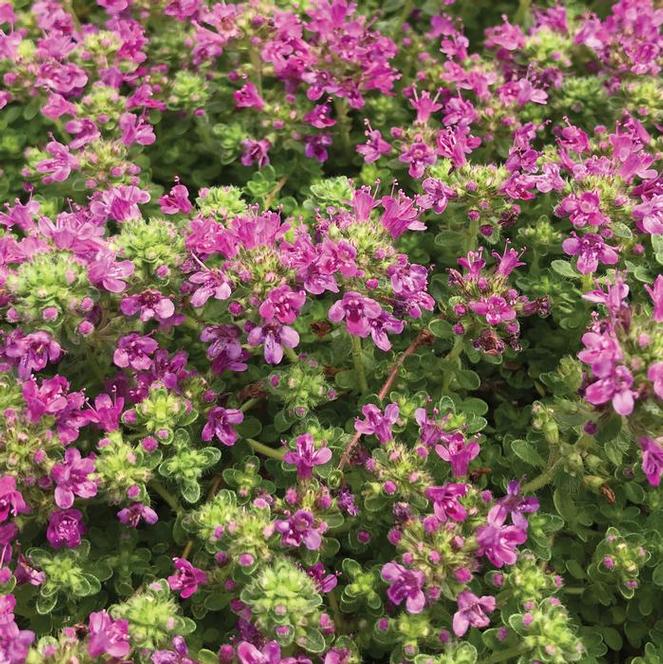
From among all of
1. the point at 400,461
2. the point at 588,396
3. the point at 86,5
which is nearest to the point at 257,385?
the point at 400,461

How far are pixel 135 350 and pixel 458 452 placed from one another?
1.39 meters

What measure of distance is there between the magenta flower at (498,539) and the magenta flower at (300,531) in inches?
23.5

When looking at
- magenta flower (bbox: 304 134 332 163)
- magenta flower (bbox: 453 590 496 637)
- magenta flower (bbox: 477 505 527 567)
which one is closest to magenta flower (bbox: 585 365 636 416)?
magenta flower (bbox: 477 505 527 567)

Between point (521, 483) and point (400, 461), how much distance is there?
57 cm

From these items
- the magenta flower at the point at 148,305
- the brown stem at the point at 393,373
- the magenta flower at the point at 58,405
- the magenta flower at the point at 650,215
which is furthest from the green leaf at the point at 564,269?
the magenta flower at the point at 58,405

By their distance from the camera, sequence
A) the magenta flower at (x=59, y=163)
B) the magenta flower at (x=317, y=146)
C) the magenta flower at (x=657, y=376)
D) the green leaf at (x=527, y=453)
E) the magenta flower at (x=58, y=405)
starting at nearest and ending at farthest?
the magenta flower at (x=657, y=376) < the magenta flower at (x=58, y=405) < the green leaf at (x=527, y=453) < the magenta flower at (x=59, y=163) < the magenta flower at (x=317, y=146)

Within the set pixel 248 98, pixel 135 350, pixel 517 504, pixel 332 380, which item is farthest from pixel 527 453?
pixel 248 98

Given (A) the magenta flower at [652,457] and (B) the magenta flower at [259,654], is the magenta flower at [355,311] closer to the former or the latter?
(A) the magenta flower at [652,457]

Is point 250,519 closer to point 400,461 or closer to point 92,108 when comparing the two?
point 400,461

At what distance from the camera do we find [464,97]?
4609 mm

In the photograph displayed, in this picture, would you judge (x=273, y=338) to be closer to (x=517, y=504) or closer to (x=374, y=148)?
(x=517, y=504)

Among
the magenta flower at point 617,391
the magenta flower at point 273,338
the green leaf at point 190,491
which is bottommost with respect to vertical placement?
the green leaf at point 190,491

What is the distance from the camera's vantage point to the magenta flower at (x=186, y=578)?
3004 millimetres

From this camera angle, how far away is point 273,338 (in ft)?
10.1
